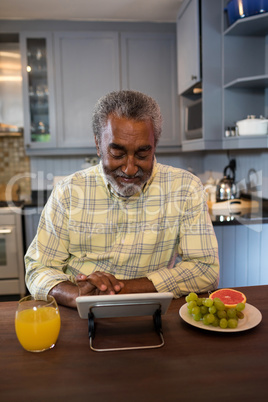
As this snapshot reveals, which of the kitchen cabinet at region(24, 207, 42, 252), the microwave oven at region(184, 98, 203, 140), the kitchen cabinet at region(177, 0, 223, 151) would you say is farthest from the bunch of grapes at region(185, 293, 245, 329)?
the kitchen cabinet at region(24, 207, 42, 252)

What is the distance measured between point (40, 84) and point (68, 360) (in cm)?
305

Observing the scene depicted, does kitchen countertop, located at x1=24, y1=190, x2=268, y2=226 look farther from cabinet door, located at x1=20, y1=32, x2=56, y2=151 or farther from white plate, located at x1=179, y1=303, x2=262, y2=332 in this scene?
cabinet door, located at x1=20, y1=32, x2=56, y2=151

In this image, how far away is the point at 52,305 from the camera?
91 cm

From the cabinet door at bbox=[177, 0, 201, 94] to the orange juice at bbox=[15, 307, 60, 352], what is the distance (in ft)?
7.37

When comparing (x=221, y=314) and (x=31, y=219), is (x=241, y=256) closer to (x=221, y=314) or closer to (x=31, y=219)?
(x=221, y=314)

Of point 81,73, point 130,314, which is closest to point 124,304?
point 130,314

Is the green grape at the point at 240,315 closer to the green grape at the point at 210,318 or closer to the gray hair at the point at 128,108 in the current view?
the green grape at the point at 210,318

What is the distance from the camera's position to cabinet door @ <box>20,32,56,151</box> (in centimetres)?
340

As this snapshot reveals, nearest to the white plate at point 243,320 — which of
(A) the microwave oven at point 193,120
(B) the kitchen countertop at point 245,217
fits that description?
(B) the kitchen countertop at point 245,217

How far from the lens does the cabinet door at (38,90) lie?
3400 millimetres

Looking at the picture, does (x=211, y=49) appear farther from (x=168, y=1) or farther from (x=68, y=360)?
(x=68, y=360)

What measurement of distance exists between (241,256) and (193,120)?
1205 millimetres

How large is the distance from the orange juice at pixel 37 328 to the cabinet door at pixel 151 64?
9.45 ft

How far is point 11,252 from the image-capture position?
3.29 metres
